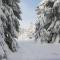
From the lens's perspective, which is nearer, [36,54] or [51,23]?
[36,54]

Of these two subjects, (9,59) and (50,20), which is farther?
(50,20)

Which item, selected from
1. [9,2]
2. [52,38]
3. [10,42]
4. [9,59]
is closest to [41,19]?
[52,38]

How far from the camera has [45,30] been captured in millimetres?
23125

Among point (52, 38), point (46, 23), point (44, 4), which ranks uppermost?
point (44, 4)

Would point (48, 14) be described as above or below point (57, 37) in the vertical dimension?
above

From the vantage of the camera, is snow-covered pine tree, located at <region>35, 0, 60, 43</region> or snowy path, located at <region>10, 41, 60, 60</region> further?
snow-covered pine tree, located at <region>35, 0, 60, 43</region>

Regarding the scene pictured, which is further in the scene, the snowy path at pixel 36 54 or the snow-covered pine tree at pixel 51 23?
the snow-covered pine tree at pixel 51 23

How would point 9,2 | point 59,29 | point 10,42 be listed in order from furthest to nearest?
point 59,29 → point 9,2 → point 10,42

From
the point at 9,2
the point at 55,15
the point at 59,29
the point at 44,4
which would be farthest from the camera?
the point at 44,4

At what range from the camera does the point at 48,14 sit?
23250mm

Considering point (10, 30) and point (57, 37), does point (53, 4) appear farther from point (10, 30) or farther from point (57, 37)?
point (10, 30)

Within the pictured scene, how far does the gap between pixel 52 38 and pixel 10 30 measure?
9535mm

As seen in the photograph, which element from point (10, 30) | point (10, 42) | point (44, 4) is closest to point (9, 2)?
point (10, 30)

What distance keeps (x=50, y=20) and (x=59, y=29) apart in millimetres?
2760
